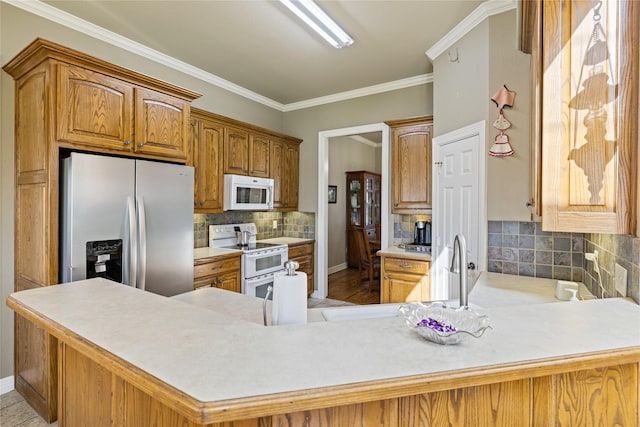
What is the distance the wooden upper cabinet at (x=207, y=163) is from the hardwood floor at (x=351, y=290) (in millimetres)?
2343

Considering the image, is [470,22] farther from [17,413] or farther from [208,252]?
[17,413]

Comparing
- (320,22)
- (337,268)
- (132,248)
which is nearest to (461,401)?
(132,248)

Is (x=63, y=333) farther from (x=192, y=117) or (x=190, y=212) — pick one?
(x=192, y=117)

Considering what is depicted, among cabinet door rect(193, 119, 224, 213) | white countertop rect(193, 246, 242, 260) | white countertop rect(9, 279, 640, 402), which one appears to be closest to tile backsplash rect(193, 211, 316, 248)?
white countertop rect(193, 246, 242, 260)

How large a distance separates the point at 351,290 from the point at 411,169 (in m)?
2.35

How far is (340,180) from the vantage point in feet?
22.1

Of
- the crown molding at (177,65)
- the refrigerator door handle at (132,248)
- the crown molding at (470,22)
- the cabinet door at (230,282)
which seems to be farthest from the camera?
the cabinet door at (230,282)

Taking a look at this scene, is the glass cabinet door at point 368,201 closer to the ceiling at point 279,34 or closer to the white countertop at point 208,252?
the ceiling at point 279,34

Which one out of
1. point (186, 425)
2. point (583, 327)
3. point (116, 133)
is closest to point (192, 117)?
point (116, 133)

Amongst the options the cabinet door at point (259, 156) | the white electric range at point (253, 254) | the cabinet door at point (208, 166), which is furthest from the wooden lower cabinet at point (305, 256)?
the cabinet door at point (208, 166)

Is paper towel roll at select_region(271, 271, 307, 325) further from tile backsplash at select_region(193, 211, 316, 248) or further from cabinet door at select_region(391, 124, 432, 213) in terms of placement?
tile backsplash at select_region(193, 211, 316, 248)

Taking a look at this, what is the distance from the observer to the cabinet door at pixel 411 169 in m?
3.70

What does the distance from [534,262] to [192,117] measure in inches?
132

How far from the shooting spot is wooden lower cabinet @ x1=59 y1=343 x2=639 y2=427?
0.67m
